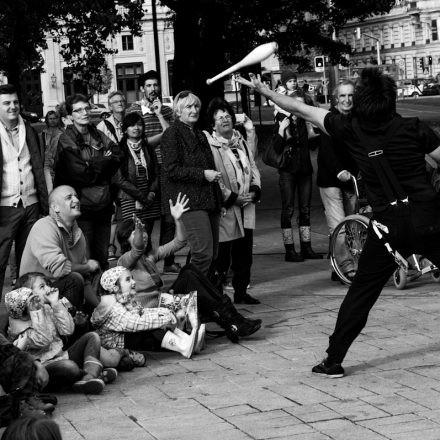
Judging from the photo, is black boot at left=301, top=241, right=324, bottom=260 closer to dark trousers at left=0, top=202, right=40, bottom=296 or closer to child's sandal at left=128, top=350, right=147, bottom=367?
dark trousers at left=0, top=202, right=40, bottom=296

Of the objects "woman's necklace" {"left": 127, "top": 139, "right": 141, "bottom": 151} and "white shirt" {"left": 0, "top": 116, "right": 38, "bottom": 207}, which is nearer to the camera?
"white shirt" {"left": 0, "top": 116, "right": 38, "bottom": 207}

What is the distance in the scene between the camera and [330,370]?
7.82 m

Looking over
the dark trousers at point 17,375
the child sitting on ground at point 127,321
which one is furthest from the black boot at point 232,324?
the dark trousers at point 17,375

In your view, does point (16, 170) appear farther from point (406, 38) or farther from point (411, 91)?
point (406, 38)

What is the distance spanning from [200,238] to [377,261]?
237 centimetres

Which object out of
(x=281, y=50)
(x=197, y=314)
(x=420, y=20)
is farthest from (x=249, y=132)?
(x=420, y=20)

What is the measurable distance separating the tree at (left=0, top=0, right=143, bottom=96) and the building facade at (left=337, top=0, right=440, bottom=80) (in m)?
108

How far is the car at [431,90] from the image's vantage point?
101625 millimetres

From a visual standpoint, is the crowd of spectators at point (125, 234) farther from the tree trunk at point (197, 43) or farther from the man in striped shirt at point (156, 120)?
the tree trunk at point (197, 43)

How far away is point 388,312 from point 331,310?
0.49m

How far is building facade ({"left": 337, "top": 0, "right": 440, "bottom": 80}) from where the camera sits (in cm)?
14425

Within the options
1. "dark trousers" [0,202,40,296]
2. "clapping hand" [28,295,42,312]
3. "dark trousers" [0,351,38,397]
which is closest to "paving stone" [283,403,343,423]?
"dark trousers" [0,351,38,397]

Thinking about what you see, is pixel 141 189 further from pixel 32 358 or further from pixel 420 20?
pixel 420 20

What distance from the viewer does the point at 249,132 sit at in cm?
1199
